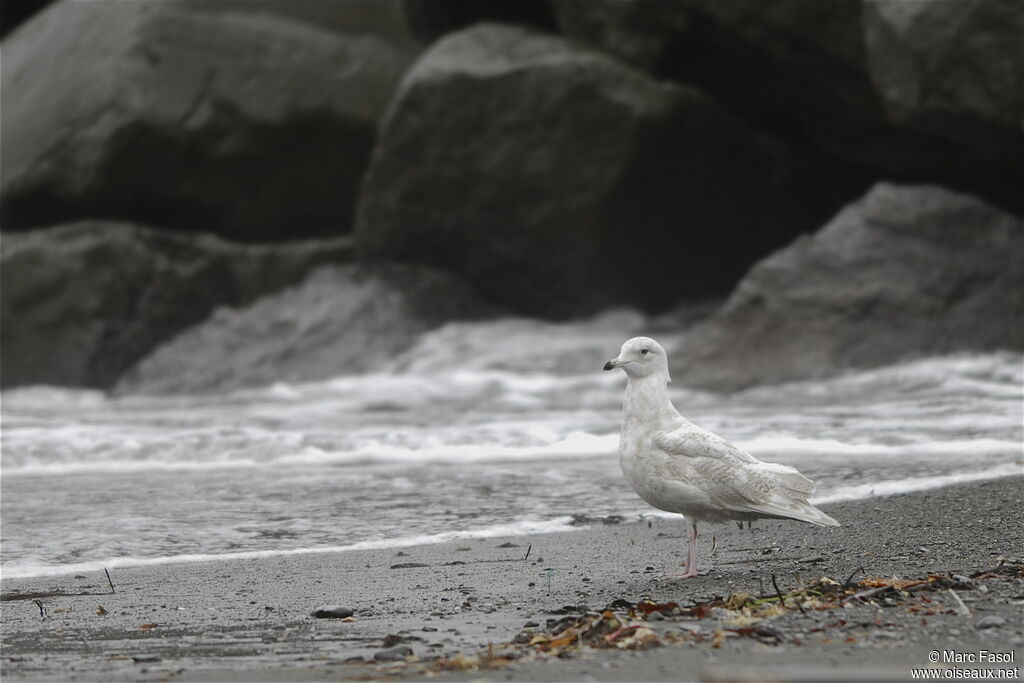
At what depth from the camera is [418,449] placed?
24.9 feet

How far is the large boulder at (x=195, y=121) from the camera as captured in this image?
12344mm

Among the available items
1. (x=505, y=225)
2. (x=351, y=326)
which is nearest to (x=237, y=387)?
(x=351, y=326)

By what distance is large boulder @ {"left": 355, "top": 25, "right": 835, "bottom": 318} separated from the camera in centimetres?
1130

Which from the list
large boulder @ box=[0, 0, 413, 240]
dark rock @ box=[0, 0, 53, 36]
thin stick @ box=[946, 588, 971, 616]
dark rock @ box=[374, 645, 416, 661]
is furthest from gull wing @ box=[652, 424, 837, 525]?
dark rock @ box=[0, 0, 53, 36]

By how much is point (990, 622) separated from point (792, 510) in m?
1.13

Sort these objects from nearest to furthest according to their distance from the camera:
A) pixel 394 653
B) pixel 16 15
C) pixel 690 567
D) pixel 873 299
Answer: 1. pixel 394 653
2. pixel 690 567
3. pixel 873 299
4. pixel 16 15

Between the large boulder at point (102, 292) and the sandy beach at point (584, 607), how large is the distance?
7.70m

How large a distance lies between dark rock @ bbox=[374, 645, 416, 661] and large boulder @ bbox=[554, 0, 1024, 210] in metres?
7.19

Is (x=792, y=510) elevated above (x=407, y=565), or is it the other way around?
(x=792, y=510)

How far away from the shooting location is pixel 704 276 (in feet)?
40.6

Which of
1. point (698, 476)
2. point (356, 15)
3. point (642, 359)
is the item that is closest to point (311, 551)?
point (642, 359)

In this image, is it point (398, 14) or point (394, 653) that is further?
point (398, 14)

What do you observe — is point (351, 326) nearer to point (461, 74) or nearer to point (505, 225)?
point (505, 225)

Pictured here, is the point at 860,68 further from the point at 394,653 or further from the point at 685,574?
the point at 394,653
